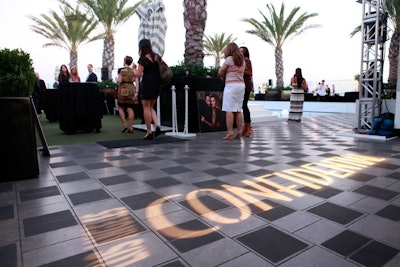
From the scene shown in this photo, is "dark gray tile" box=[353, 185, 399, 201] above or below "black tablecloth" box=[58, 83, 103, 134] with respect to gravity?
below

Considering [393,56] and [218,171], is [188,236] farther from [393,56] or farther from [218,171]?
[393,56]

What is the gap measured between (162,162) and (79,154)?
53.3 inches

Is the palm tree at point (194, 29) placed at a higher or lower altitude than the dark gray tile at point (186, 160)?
higher

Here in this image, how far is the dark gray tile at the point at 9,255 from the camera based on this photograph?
1.52m

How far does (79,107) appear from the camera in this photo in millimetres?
6242

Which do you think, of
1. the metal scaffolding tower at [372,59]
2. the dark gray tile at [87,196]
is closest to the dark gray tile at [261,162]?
the dark gray tile at [87,196]

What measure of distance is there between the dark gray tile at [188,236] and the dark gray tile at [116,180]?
1.16 meters

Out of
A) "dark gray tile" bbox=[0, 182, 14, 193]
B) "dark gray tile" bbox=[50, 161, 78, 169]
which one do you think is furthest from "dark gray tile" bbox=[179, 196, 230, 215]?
"dark gray tile" bbox=[50, 161, 78, 169]

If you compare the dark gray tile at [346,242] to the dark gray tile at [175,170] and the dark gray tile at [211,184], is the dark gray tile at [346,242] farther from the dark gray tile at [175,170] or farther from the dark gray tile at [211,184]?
the dark gray tile at [175,170]

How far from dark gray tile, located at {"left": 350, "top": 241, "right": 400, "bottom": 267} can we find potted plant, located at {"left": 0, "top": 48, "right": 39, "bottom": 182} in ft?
9.76

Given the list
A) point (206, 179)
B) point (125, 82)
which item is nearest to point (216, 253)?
point (206, 179)

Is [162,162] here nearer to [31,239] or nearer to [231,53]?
[31,239]

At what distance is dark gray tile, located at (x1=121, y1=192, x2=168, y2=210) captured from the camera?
2.28 m

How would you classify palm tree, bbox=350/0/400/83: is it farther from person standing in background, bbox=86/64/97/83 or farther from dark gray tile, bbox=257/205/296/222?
dark gray tile, bbox=257/205/296/222
